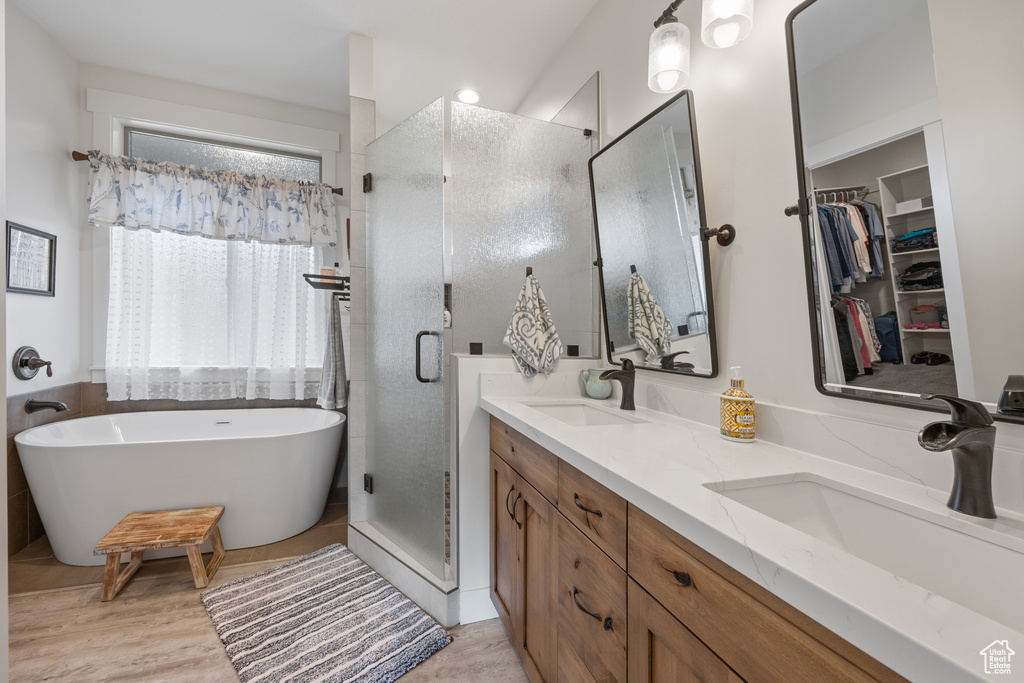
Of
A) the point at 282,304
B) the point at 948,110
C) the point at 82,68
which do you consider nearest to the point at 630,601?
the point at 948,110

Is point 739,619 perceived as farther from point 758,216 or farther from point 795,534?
point 758,216

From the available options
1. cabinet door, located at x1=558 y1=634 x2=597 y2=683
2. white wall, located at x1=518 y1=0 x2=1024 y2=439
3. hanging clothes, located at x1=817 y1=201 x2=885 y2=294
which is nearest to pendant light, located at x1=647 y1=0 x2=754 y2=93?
white wall, located at x1=518 y1=0 x2=1024 y2=439

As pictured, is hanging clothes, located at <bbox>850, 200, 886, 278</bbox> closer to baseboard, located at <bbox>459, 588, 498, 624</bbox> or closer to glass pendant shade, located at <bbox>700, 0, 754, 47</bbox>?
glass pendant shade, located at <bbox>700, 0, 754, 47</bbox>

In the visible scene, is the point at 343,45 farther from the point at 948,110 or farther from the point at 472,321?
the point at 948,110

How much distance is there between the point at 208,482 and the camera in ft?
7.07

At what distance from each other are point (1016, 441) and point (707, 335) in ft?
2.23

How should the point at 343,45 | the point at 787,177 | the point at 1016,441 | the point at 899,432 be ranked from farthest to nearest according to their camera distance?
the point at 343,45 < the point at 787,177 < the point at 899,432 < the point at 1016,441

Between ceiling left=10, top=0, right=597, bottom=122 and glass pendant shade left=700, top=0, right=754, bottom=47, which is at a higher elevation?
ceiling left=10, top=0, right=597, bottom=122

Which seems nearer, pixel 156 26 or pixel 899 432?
pixel 899 432

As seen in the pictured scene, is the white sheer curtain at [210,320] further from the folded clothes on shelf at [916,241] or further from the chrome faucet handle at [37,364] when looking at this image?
the folded clothes on shelf at [916,241]

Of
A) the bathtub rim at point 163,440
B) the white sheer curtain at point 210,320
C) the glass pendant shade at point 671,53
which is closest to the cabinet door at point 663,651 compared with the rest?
the glass pendant shade at point 671,53

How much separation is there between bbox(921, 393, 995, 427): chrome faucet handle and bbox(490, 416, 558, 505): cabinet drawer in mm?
744

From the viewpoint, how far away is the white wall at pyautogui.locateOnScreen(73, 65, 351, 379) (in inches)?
102

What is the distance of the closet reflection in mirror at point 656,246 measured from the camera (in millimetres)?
1323
